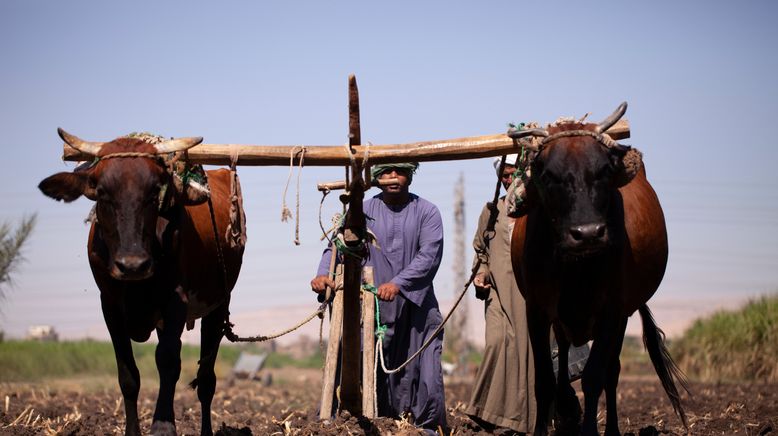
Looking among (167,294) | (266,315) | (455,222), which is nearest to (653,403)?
(167,294)

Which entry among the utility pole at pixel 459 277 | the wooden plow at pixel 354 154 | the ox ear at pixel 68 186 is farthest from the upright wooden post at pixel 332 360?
the utility pole at pixel 459 277

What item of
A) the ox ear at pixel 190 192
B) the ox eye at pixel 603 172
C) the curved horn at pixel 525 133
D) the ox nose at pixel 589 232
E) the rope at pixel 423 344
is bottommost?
the rope at pixel 423 344

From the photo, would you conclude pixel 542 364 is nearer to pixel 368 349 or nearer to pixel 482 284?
pixel 482 284

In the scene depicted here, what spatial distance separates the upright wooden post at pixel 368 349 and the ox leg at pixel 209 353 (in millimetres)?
1182

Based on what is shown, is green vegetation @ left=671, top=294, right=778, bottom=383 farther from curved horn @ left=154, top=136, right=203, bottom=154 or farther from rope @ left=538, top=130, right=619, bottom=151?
curved horn @ left=154, top=136, right=203, bottom=154

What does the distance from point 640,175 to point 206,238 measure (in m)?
3.61

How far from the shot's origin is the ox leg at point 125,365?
23.7 ft

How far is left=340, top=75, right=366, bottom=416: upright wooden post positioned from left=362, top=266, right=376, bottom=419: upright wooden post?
517 mm

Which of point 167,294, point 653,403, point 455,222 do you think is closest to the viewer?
point 167,294

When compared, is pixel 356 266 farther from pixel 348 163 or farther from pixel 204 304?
pixel 204 304

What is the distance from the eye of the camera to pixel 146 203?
6.73 meters

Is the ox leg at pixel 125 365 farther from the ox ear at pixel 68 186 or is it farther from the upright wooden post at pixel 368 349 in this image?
the upright wooden post at pixel 368 349

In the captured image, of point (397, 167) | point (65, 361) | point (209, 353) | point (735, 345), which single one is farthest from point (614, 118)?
point (65, 361)

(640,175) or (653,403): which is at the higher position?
(640,175)
